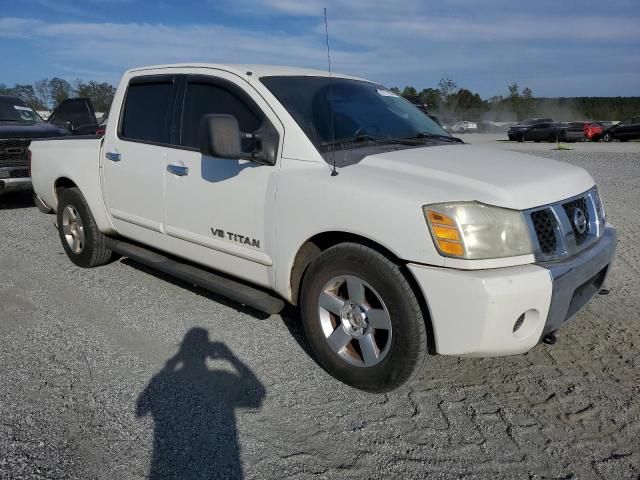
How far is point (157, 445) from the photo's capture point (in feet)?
8.58

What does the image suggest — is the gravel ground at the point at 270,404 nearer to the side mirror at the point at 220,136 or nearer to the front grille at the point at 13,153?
the side mirror at the point at 220,136

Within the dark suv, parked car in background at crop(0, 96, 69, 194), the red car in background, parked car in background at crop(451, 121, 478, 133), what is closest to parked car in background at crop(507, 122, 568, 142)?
the dark suv

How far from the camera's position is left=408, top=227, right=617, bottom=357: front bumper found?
8.35 ft

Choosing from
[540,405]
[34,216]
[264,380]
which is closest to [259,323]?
[264,380]

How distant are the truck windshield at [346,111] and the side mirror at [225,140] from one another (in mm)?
267

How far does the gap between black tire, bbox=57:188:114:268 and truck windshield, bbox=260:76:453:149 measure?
98.5 inches

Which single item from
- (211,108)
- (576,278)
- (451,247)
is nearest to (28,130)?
(211,108)

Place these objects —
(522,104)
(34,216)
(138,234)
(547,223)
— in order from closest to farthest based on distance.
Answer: (547,223) → (138,234) → (34,216) → (522,104)

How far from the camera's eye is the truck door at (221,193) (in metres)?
3.42

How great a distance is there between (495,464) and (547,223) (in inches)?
49.4

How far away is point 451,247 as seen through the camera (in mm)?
2611

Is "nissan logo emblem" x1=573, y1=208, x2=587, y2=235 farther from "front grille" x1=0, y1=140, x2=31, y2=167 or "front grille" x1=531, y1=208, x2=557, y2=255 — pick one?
"front grille" x1=0, y1=140, x2=31, y2=167

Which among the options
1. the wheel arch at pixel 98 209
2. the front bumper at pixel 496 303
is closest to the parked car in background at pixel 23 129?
the wheel arch at pixel 98 209

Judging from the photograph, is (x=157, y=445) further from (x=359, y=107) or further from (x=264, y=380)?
(x=359, y=107)
